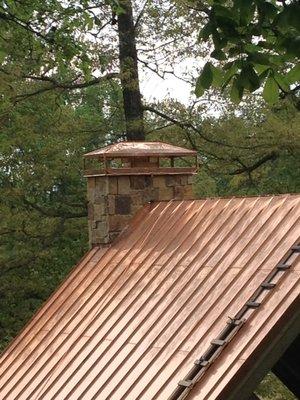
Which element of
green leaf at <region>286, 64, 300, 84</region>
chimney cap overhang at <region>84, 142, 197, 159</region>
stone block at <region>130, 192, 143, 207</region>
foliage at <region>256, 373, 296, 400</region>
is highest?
green leaf at <region>286, 64, 300, 84</region>

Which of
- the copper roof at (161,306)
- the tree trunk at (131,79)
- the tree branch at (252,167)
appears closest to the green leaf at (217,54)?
the copper roof at (161,306)

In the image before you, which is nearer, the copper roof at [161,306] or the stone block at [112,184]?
the copper roof at [161,306]

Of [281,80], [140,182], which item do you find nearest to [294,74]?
[281,80]

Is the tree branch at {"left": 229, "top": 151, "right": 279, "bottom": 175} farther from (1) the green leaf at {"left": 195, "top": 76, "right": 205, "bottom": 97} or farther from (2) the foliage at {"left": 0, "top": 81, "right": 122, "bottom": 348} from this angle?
(1) the green leaf at {"left": 195, "top": 76, "right": 205, "bottom": 97}

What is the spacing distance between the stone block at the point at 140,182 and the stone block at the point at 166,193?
7.9 inches


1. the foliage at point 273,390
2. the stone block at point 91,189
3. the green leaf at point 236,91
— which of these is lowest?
the foliage at point 273,390

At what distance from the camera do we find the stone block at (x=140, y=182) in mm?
13094

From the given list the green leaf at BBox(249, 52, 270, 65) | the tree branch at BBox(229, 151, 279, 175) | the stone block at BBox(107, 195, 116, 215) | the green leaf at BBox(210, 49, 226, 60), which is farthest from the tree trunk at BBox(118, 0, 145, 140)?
the green leaf at BBox(249, 52, 270, 65)

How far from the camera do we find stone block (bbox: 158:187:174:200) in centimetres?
1327

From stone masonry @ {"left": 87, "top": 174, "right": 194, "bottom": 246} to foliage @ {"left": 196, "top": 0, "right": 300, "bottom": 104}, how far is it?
24.6 ft

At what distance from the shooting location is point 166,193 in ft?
43.8

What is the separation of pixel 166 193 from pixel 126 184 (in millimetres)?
623

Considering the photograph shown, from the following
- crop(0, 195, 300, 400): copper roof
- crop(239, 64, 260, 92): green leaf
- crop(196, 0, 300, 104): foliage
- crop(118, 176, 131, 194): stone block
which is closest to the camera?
crop(196, 0, 300, 104): foliage

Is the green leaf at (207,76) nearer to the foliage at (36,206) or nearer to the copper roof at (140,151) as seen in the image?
the copper roof at (140,151)
